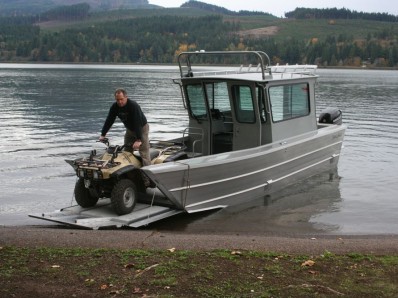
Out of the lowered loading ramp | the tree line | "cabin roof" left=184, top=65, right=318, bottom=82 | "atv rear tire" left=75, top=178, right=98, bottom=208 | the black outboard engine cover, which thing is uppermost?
the tree line

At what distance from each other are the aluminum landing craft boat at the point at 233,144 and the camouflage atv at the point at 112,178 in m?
0.27

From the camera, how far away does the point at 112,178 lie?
31.8 ft

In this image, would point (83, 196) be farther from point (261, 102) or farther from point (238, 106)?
point (261, 102)

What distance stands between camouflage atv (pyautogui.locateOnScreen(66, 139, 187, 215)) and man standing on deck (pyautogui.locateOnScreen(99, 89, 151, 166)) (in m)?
0.18

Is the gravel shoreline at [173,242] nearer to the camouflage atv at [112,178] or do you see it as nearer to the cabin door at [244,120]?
the camouflage atv at [112,178]

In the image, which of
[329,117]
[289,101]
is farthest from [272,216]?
[329,117]

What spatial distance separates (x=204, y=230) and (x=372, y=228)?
3438 millimetres

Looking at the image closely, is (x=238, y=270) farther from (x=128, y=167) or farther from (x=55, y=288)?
(x=128, y=167)

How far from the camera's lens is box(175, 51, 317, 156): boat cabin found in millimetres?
12203

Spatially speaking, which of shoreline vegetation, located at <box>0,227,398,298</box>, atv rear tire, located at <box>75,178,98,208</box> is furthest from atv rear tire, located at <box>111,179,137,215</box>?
shoreline vegetation, located at <box>0,227,398,298</box>

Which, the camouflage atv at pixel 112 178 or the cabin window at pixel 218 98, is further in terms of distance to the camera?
the cabin window at pixel 218 98

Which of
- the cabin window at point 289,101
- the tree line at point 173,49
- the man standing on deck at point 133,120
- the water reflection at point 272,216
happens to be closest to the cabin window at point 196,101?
the cabin window at point 289,101

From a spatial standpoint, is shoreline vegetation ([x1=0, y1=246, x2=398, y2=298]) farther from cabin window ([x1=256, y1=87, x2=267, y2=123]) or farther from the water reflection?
cabin window ([x1=256, y1=87, x2=267, y2=123])

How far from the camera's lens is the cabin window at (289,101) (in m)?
12.6
